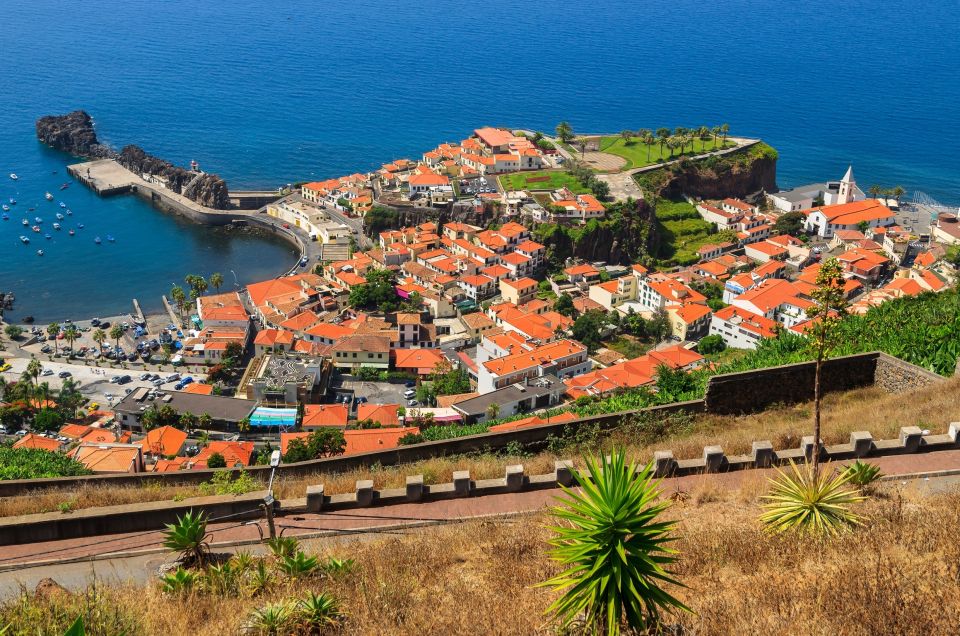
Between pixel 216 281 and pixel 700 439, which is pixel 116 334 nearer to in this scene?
pixel 216 281

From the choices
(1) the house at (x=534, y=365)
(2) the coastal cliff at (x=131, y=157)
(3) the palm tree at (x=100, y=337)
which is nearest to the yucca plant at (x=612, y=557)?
(1) the house at (x=534, y=365)

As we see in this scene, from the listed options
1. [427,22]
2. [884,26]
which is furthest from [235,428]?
[884,26]

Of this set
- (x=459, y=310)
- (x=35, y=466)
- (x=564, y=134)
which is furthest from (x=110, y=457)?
(x=564, y=134)

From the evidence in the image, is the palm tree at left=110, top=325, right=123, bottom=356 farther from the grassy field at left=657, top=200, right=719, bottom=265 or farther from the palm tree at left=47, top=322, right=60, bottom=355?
the grassy field at left=657, top=200, right=719, bottom=265

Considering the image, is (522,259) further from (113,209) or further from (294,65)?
(294,65)

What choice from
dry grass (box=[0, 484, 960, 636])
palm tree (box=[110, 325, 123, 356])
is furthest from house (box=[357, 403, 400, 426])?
dry grass (box=[0, 484, 960, 636])

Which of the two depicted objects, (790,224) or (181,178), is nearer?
(790,224)
